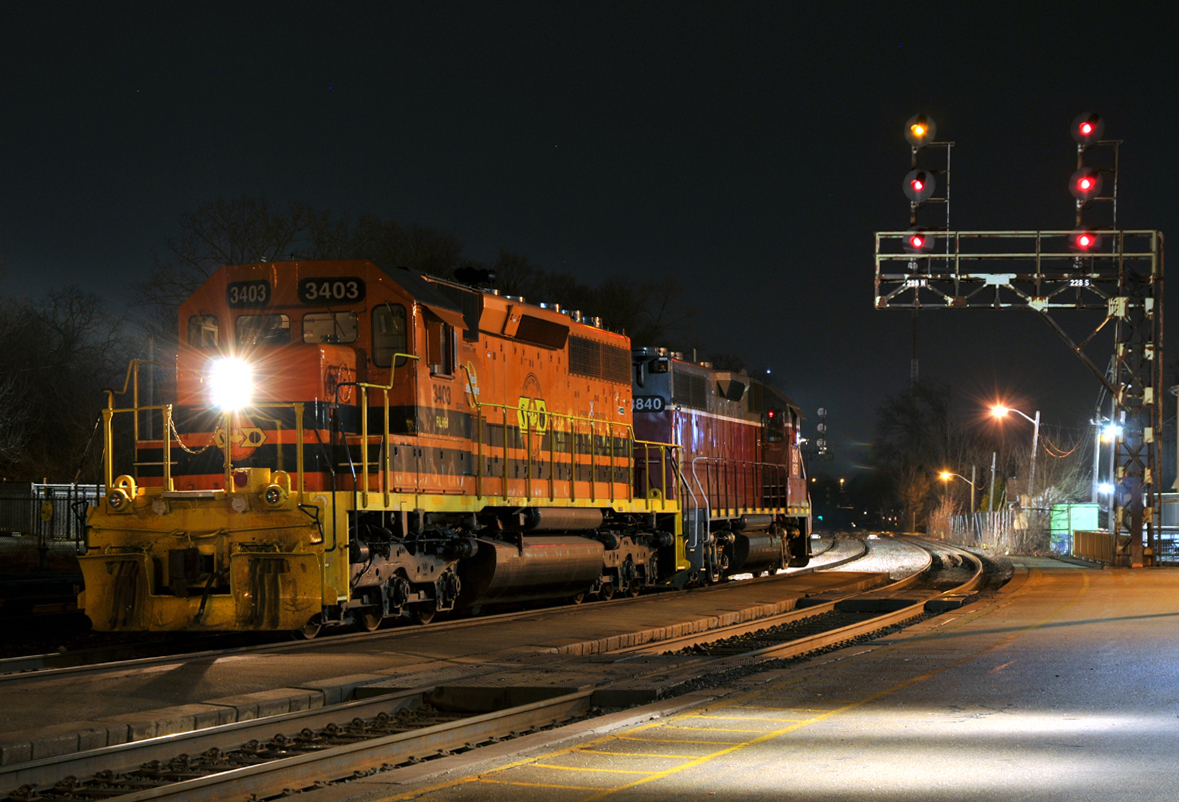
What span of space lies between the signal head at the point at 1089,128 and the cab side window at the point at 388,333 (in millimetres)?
13080

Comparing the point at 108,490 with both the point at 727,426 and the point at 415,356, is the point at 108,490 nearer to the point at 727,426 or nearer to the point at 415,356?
the point at 415,356

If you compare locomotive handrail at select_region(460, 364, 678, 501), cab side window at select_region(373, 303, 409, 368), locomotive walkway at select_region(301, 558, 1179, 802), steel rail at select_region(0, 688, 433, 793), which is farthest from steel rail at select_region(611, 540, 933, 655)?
steel rail at select_region(0, 688, 433, 793)

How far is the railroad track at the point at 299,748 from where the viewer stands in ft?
20.2

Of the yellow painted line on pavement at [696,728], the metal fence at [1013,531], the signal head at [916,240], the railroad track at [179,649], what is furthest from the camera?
the metal fence at [1013,531]

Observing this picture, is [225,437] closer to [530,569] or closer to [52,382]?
[530,569]

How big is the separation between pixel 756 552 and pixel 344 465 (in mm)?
12709

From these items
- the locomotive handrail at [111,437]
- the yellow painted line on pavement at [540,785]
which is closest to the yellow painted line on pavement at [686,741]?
the yellow painted line on pavement at [540,785]

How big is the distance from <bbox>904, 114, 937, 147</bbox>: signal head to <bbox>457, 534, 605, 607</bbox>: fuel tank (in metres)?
8.00

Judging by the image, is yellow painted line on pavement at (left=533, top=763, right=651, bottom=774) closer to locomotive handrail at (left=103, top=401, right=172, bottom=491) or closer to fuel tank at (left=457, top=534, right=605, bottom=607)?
locomotive handrail at (left=103, top=401, right=172, bottom=491)

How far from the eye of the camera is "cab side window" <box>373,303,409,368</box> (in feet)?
40.9

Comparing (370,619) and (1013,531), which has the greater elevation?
(370,619)

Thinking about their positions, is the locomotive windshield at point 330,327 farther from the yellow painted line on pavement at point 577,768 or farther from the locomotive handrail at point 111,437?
the yellow painted line on pavement at point 577,768

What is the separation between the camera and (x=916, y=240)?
872 inches

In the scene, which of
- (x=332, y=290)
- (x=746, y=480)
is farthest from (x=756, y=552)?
(x=332, y=290)
